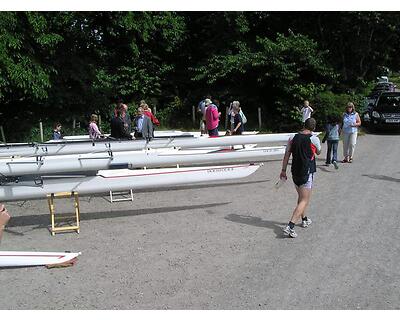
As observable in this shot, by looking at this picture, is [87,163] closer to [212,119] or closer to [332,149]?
[212,119]

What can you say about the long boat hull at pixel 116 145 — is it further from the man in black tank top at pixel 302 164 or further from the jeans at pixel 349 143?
the man in black tank top at pixel 302 164

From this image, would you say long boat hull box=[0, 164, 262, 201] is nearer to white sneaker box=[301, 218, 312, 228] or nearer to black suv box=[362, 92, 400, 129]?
white sneaker box=[301, 218, 312, 228]

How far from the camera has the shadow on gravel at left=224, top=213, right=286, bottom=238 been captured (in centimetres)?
613

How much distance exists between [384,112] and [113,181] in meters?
12.4

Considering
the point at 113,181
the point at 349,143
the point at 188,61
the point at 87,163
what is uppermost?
the point at 188,61

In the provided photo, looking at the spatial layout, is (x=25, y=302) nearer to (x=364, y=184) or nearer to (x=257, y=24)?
(x=364, y=184)

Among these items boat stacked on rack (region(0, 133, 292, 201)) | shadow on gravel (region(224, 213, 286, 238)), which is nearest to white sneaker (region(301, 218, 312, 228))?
shadow on gravel (region(224, 213, 286, 238))

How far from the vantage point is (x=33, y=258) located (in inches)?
204

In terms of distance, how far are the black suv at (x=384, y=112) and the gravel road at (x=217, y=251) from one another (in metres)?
8.01

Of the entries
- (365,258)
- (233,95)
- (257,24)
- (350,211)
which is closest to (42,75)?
(233,95)

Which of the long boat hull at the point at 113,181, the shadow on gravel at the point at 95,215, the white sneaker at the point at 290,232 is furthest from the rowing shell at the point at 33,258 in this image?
the white sneaker at the point at 290,232

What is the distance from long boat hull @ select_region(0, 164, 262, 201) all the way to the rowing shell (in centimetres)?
121

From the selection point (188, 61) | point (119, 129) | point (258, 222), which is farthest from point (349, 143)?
point (188, 61)

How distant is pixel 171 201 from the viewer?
7.80 meters
